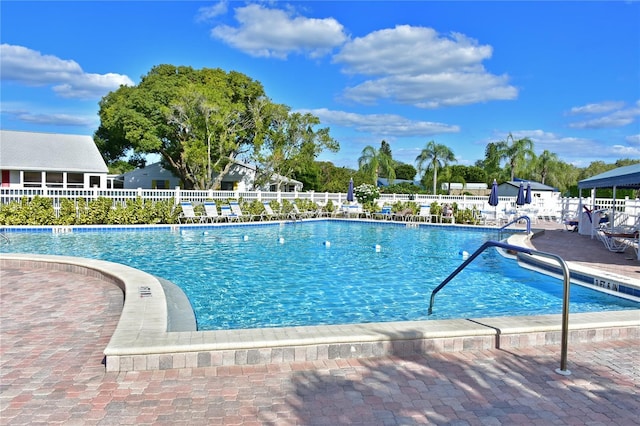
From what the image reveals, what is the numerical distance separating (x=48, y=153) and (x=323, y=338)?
105ft

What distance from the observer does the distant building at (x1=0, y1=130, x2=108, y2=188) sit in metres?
28.0

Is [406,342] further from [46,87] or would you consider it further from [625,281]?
[46,87]

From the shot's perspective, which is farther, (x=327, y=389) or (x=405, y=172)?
(x=405, y=172)

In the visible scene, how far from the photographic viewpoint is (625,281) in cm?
728

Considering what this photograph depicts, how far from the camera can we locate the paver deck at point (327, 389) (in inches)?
114

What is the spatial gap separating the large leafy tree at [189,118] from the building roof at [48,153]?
255 cm

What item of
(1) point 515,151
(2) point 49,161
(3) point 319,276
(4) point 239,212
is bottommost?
(3) point 319,276

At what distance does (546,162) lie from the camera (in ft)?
168

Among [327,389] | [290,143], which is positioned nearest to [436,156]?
[290,143]

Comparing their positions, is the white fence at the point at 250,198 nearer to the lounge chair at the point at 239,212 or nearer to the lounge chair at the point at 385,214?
the lounge chair at the point at 239,212

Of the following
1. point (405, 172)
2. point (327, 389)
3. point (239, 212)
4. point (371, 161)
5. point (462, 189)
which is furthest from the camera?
point (405, 172)

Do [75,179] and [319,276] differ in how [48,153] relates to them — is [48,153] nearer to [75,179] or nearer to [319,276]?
[75,179]

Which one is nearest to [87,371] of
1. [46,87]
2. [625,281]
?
[625,281]

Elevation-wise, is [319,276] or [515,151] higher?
[515,151]
